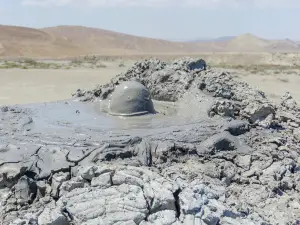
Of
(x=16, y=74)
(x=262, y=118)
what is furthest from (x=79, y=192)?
(x=16, y=74)

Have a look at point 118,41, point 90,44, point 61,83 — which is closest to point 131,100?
point 61,83

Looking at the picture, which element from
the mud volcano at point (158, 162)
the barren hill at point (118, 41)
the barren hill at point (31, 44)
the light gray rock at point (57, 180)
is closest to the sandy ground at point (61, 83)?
the mud volcano at point (158, 162)

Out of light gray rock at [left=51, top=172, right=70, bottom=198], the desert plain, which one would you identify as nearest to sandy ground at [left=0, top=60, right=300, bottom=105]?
the desert plain

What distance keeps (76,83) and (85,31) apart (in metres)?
58.7

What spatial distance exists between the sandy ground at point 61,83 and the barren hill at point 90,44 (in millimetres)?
23648

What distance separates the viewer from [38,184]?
4.21 metres

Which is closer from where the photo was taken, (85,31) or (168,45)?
(168,45)

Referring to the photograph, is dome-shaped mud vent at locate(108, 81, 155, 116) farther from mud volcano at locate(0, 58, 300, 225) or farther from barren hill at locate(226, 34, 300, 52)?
barren hill at locate(226, 34, 300, 52)

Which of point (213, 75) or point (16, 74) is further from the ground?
point (213, 75)

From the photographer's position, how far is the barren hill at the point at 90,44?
45.9m

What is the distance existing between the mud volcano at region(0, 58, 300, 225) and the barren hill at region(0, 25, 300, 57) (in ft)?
127

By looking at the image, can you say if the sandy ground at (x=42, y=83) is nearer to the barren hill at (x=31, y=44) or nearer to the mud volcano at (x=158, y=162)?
the mud volcano at (x=158, y=162)

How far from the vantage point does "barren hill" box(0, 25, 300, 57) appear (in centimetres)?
4588

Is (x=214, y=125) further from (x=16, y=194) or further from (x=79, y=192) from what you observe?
(x=16, y=194)
